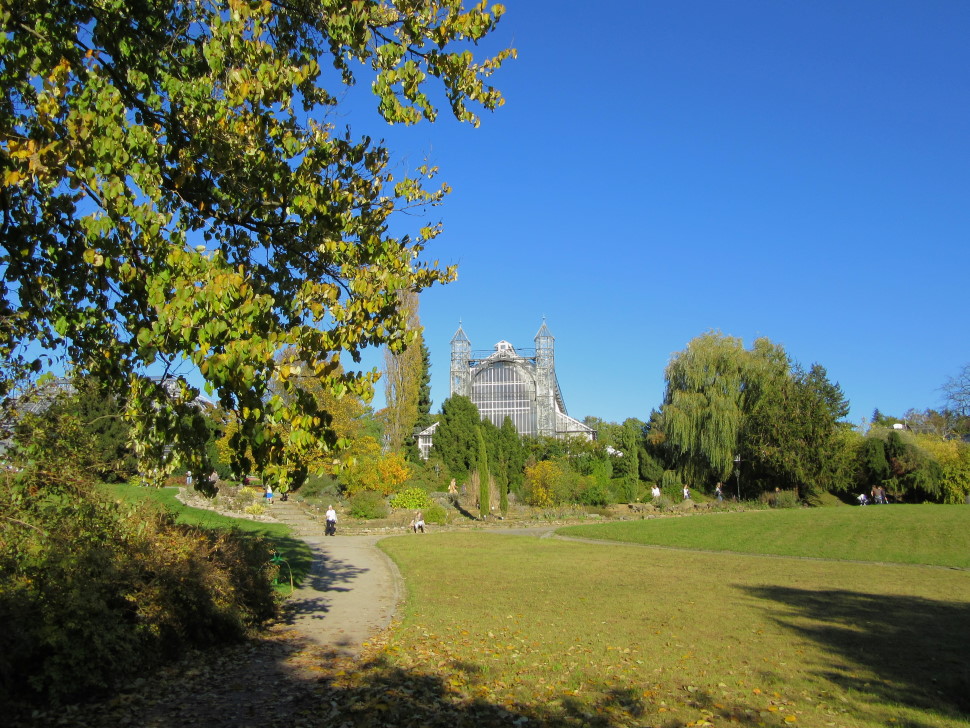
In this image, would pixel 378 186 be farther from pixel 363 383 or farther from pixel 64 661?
pixel 64 661

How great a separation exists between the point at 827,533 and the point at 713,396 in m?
17.1

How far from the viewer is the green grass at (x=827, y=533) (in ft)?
62.5

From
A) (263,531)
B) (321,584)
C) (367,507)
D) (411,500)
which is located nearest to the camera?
(321,584)

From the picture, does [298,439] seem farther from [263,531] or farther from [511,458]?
[511,458]

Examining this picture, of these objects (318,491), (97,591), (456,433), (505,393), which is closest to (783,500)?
(456,433)

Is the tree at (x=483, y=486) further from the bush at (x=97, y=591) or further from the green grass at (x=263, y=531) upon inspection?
the bush at (x=97, y=591)

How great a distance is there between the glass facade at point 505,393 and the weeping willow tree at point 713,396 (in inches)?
1027

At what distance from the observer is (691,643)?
330 inches

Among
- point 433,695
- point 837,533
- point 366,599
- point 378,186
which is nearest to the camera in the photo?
point 433,695

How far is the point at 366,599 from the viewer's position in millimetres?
11648

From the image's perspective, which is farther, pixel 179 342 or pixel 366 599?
pixel 366 599

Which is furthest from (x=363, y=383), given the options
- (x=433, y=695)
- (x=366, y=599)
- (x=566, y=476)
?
(x=566, y=476)

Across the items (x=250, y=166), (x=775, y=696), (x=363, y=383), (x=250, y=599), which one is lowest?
(x=775, y=696)

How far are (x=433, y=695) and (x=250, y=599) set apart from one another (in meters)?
3.83
